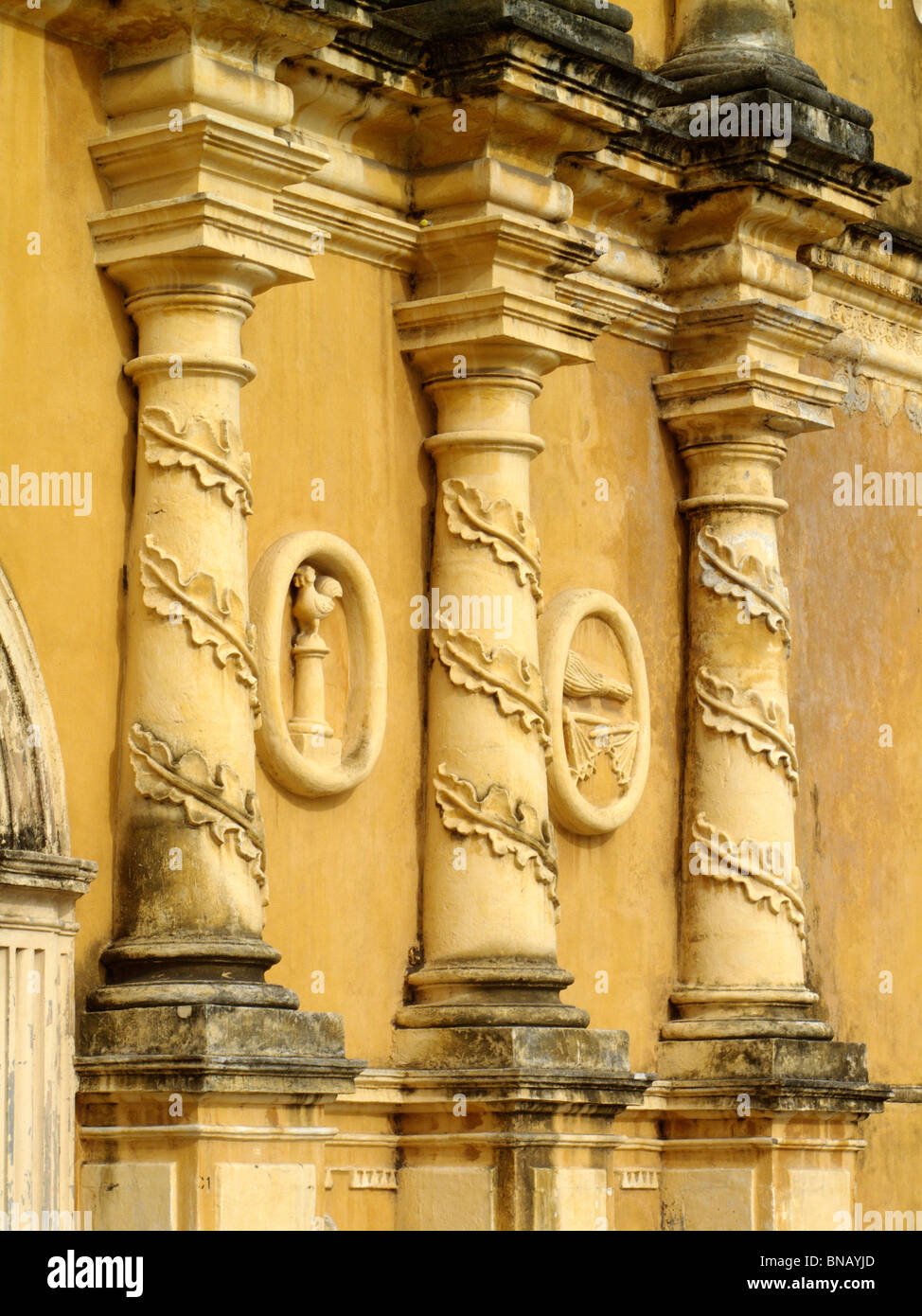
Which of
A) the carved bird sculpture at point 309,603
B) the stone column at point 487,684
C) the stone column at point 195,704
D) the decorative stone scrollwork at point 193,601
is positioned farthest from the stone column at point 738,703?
the decorative stone scrollwork at point 193,601

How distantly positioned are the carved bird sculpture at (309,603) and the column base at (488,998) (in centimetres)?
130

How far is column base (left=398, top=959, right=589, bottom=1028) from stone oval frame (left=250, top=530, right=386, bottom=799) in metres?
0.77

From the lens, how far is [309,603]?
9.50 m

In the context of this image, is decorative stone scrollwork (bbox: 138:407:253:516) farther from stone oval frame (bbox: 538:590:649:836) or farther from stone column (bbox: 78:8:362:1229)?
stone oval frame (bbox: 538:590:649:836)

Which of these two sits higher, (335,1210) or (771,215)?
(771,215)

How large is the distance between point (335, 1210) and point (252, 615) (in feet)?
6.63

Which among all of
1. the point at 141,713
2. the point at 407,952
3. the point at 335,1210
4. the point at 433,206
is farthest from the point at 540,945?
the point at 433,206

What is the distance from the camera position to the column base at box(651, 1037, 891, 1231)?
11.0 meters

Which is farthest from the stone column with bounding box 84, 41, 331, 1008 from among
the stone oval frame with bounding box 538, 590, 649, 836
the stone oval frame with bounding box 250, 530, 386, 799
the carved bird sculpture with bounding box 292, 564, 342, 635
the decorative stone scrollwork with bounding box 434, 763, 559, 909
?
the stone oval frame with bounding box 538, 590, 649, 836

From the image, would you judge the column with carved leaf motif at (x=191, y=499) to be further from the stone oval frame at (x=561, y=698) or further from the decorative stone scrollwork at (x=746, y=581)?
the decorative stone scrollwork at (x=746, y=581)
